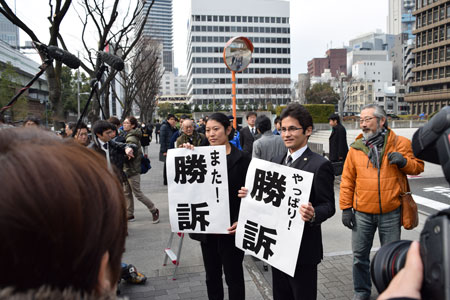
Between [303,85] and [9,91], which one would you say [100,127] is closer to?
[9,91]

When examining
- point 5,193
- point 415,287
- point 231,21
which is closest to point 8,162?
A: point 5,193

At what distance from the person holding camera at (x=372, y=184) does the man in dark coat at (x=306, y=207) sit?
904 millimetres

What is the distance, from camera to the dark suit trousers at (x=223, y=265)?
3.00 meters

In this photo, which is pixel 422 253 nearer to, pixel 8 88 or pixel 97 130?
pixel 97 130

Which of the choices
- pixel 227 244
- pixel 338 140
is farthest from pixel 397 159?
pixel 338 140

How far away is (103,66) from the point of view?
153 inches

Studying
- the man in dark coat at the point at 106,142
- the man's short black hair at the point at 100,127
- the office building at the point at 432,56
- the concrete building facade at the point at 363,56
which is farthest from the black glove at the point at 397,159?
the concrete building facade at the point at 363,56

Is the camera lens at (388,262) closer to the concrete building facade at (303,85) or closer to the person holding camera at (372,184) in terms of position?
the person holding camera at (372,184)

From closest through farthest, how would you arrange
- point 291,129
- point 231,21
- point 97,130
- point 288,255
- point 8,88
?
1. point 288,255
2. point 291,129
3. point 97,130
4. point 8,88
5. point 231,21

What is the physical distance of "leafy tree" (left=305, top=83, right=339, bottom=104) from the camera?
2648 inches

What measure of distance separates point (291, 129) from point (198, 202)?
1220 mm

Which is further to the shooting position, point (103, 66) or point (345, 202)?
point (103, 66)

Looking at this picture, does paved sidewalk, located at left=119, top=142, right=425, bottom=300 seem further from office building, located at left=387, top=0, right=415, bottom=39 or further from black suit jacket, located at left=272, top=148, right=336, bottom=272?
office building, located at left=387, top=0, right=415, bottom=39

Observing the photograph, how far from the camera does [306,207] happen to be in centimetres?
239
